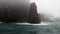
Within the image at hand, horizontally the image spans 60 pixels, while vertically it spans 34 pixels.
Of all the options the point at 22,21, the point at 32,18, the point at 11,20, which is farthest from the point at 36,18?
the point at 11,20

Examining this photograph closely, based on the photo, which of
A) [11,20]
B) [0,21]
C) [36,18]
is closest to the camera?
[36,18]

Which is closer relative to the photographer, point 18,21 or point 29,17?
point 29,17

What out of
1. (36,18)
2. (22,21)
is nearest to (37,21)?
(36,18)

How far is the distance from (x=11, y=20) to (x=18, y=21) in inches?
205

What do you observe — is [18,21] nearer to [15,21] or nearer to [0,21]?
[15,21]

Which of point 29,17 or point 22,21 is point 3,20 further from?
point 29,17

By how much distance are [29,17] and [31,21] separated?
3.70 meters

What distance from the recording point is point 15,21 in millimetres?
152000

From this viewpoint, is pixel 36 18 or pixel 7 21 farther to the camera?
pixel 7 21

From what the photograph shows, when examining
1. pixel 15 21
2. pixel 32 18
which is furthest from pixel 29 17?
pixel 15 21

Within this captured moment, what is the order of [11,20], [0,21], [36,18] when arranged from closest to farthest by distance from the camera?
[36,18], [0,21], [11,20]

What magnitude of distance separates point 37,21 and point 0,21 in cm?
2864

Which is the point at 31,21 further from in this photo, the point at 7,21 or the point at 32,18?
the point at 7,21

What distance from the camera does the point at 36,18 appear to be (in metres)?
120
